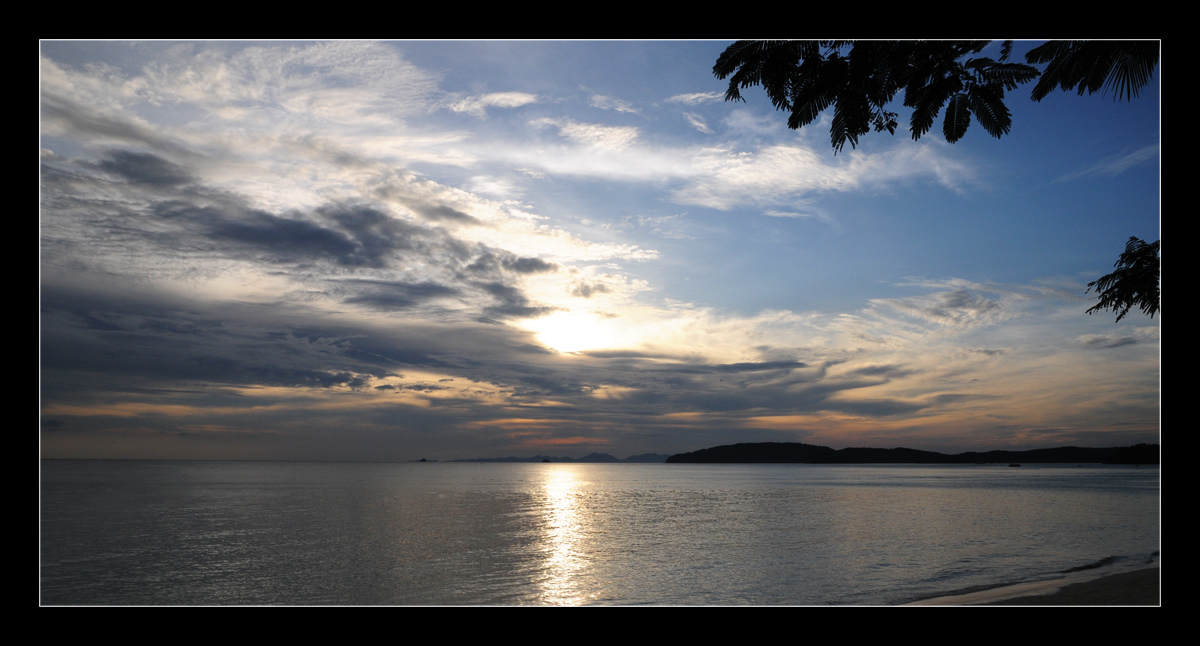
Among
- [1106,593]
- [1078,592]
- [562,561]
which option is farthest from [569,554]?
[1106,593]

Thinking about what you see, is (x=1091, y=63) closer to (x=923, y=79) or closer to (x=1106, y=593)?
(x=923, y=79)

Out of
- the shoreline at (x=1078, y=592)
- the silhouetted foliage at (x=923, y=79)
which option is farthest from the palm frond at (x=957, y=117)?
the shoreline at (x=1078, y=592)

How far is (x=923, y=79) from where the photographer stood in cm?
437

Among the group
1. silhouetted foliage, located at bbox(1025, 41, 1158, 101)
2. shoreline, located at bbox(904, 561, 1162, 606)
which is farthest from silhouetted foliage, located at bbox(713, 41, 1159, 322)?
shoreline, located at bbox(904, 561, 1162, 606)

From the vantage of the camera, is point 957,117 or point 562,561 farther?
point 562,561

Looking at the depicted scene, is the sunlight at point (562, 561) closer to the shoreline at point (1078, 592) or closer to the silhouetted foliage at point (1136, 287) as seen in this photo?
the shoreline at point (1078, 592)

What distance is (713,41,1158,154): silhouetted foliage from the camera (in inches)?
160

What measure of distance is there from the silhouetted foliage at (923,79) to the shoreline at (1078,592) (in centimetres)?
1145

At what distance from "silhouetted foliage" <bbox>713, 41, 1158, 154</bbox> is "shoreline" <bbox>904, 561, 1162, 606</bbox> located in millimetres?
11445

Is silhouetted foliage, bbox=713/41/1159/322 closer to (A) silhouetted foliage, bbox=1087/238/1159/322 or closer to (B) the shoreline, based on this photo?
(A) silhouetted foliage, bbox=1087/238/1159/322

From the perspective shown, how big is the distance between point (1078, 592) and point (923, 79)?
44.8 feet

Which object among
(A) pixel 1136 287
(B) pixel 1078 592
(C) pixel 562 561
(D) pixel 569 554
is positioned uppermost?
(A) pixel 1136 287
